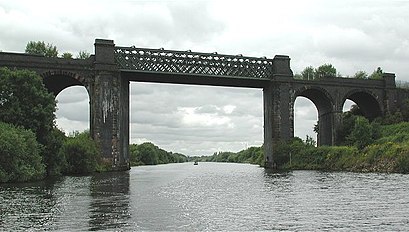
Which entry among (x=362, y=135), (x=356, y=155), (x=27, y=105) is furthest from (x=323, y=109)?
(x=27, y=105)

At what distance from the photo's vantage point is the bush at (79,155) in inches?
2130

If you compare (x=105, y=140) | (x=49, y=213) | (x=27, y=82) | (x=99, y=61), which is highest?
(x=99, y=61)

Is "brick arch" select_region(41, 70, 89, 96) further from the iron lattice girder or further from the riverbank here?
the riverbank

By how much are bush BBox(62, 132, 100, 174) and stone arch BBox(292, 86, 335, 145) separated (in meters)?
31.9

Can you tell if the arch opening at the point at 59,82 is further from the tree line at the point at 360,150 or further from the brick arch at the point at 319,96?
the brick arch at the point at 319,96

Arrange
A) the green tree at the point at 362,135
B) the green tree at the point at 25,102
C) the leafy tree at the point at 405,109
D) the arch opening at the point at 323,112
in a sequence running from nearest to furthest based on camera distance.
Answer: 1. the green tree at the point at 25,102
2. the green tree at the point at 362,135
3. the arch opening at the point at 323,112
4. the leafy tree at the point at 405,109

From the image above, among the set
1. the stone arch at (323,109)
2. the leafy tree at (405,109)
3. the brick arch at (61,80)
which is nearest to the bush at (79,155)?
the brick arch at (61,80)

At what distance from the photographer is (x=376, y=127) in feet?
228

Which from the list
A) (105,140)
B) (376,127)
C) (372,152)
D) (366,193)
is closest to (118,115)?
(105,140)

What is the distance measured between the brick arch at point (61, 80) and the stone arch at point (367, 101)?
4009 centimetres

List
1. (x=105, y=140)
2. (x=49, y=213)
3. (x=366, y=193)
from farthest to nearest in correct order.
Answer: (x=105, y=140) < (x=366, y=193) < (x=49, y=213)

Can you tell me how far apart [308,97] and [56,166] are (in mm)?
47195

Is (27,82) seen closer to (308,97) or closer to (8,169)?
(8,169)

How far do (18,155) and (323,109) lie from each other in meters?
54.9
